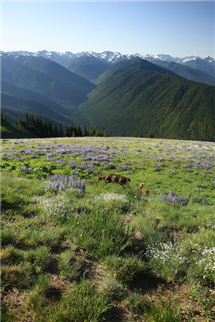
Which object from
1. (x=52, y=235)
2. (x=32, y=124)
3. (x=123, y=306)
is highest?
(x=32, y=124)

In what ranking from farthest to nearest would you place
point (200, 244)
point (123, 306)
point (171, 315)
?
point (200, 244)
point (123, 306)
point (171, 315)

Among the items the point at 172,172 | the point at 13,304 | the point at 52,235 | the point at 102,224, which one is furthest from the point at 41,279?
the point at 172,172

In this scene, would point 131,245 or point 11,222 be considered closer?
point 131,245

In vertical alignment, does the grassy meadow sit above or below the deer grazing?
below

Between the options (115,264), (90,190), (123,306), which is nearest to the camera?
(123,306)

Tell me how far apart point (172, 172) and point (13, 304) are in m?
15.5

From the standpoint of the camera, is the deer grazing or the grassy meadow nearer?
the grassy meadow

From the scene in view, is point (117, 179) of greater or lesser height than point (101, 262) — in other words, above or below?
above

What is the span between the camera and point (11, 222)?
5598mm

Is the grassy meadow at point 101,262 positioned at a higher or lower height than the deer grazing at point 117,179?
lower

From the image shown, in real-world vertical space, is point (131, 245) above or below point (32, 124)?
below

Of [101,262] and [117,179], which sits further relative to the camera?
[117,179]

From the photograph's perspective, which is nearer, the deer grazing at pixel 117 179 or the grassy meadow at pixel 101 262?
the grassy meadow at pixel 101 262

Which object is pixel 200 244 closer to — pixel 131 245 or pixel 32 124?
pixel 131 245
